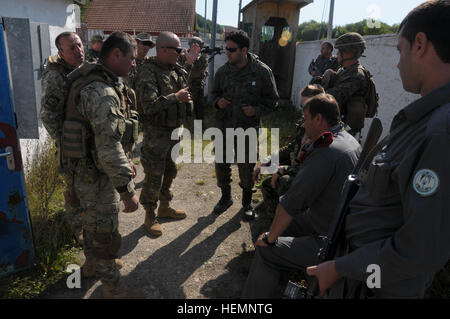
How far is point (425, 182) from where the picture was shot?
40.6 inches

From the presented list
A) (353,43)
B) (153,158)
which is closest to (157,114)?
(153,158)

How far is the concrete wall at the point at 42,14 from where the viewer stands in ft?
13.4

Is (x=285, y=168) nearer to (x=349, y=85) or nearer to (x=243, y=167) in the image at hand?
(x=243, y=167)

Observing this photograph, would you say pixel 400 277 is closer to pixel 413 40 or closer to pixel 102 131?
pixel 413 40

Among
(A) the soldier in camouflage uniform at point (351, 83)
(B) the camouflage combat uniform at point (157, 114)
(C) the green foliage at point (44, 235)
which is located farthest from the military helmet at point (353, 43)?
(C) the green foliage at point (44, 235)

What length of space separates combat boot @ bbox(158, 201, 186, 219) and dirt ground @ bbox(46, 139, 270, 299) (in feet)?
0.30

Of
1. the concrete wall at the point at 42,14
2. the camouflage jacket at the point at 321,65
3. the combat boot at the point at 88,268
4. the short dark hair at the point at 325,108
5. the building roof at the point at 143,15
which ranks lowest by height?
the combat boot at the point at 88,268

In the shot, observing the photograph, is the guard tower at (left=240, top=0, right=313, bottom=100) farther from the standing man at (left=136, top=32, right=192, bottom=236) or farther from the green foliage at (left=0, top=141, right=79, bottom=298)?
the green foliage at (left=0, top=141, right=79, bottom=298)

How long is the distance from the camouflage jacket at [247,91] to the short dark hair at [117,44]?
5.61ft

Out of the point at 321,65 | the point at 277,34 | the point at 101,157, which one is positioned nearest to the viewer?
the point at 101,157

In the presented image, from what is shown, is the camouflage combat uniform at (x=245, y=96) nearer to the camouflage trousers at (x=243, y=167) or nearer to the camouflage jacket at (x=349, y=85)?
the camouflage trousers at (x=243, y=167)

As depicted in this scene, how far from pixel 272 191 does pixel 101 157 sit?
1977 millimetres

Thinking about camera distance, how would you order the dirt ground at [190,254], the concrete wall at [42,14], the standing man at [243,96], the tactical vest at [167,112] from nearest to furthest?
the dirt ground at [190,254] → the tactical vest at [167,112] → the standing man at [243,96] → the concrete wall at [42,14]
